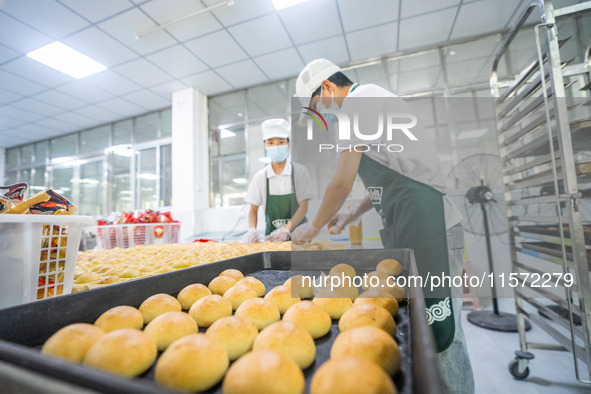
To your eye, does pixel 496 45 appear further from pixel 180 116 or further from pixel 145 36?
pixel 180 116

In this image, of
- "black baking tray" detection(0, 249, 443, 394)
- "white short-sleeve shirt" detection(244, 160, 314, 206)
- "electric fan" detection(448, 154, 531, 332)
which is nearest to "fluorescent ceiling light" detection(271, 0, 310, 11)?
"white short-sleeve shirt" detection(244, 160, 314, 206)

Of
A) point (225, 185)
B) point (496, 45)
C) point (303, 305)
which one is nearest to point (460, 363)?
point (303, 305)

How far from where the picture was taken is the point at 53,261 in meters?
0.65

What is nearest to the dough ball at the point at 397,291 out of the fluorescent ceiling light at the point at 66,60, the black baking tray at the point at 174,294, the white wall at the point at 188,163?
→ the black baking tray at the point at 174,294

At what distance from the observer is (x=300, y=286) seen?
73cm

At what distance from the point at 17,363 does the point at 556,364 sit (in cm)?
267

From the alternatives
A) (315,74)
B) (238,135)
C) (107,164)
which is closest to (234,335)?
Result: (315,74)

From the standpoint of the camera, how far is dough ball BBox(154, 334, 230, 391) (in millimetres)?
354

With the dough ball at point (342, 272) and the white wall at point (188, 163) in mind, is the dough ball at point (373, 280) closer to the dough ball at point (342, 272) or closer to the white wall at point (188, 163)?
the dough ball at point (342, 272)

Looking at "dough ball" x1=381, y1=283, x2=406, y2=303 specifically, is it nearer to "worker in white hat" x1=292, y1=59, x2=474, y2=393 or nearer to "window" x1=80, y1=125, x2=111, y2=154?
"worker in white hat" x1=292, y1=59, x2=474, y2=393

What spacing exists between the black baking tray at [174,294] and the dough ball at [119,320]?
57mm

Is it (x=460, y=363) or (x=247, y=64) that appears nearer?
(x=460, y=363)

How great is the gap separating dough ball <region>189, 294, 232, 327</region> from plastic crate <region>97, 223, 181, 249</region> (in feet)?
5.30

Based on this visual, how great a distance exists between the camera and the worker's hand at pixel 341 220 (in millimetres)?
1490
